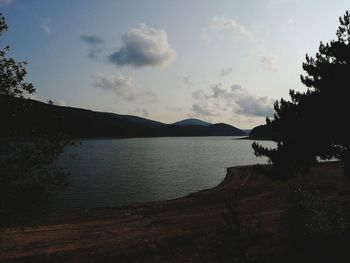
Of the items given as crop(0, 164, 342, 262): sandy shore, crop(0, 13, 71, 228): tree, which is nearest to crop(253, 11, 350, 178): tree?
crop(0, 164, 342, 262): sandy shore

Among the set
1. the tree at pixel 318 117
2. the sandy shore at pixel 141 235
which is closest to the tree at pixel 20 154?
the sandy shore at pixel 141 235

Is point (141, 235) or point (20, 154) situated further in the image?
point (141, 235)

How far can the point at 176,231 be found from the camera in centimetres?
3409

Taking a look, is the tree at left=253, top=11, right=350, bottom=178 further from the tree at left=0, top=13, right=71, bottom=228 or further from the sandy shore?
the tree at left=0, top=13, right=71, bottom=228

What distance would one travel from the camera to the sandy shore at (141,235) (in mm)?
25573

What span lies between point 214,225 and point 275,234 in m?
9.36

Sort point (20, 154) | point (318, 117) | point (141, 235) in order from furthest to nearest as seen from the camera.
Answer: point (141, 235) < point (318, 117) < point (20, 154)

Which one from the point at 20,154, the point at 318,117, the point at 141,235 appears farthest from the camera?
the point at 141,235

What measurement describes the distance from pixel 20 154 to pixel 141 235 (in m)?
18.4

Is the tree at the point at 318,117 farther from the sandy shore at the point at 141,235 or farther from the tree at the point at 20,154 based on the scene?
the tree at the point at 20,154

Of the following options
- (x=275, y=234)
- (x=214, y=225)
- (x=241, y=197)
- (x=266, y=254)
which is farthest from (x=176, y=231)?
(x=241, y=197)

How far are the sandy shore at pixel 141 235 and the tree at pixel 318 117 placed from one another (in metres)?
3.86

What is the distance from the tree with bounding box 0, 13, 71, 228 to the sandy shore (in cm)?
891

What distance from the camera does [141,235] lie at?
112ft
